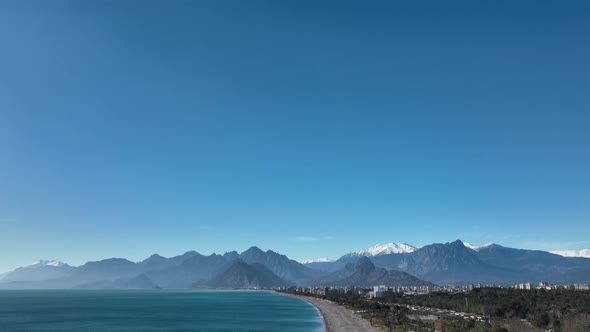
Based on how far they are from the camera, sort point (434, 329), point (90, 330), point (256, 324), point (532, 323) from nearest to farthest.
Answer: point (434, 329) < point (532, 323) < point (90, 330) < point (256, 324)

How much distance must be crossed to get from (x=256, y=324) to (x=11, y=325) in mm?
57693

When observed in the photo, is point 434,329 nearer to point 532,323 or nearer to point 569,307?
point 532,323

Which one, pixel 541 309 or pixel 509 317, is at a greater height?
pixel 541 309

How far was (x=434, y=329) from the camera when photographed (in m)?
85.8

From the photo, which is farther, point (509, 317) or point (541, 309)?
point (509, 317)

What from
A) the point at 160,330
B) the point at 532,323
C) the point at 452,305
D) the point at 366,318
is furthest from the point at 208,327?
the point at 452,305

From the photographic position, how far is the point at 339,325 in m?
107

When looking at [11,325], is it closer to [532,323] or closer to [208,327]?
[208,327]

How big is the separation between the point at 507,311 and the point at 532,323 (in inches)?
1024

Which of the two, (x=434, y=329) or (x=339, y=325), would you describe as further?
(x=339, y=325)

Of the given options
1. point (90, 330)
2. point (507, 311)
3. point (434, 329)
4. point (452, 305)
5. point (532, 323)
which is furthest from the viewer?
point (452, 305)

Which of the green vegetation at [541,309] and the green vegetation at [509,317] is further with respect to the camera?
the green vegetation at [541,309]

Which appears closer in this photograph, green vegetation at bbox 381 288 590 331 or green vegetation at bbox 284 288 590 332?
green vegetation at bbox 284 288 590 332

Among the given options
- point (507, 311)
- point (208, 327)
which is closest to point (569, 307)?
point (507, 311)
